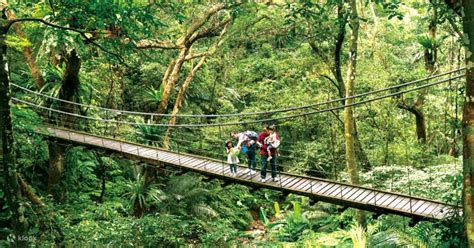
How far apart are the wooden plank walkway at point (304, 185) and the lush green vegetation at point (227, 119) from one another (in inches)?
7.4

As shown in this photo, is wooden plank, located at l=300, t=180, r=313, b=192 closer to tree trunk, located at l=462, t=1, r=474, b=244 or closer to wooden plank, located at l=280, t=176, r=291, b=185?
wooden plank, located at l=280, t=176, r=291, b=185

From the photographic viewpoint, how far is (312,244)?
18.4 feet

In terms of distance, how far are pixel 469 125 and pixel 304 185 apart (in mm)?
2698

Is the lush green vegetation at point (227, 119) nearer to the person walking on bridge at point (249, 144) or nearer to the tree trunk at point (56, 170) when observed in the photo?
the tree trunk at point (56, 170)

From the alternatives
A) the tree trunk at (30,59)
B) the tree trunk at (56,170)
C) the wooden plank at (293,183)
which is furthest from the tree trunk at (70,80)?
the wooden plank at (293,183)

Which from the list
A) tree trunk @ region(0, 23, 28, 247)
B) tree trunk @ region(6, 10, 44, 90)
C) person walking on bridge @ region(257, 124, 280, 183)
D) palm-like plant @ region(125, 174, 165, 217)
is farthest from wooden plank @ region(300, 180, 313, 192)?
tree trunk @ region(6, 10, 44, 90)

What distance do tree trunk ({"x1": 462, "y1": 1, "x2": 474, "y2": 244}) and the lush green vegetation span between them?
1414 millimetres

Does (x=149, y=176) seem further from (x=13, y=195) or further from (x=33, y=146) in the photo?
(x=13, y=195)

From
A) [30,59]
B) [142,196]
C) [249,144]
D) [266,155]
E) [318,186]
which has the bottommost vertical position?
[142,196]

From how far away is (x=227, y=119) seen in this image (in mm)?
10352

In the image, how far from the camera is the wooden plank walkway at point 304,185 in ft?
14.9

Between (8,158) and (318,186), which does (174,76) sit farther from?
(8,158)

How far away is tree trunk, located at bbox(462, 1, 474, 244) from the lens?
8.51 ft

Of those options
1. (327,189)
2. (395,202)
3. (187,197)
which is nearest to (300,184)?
(327,189)
